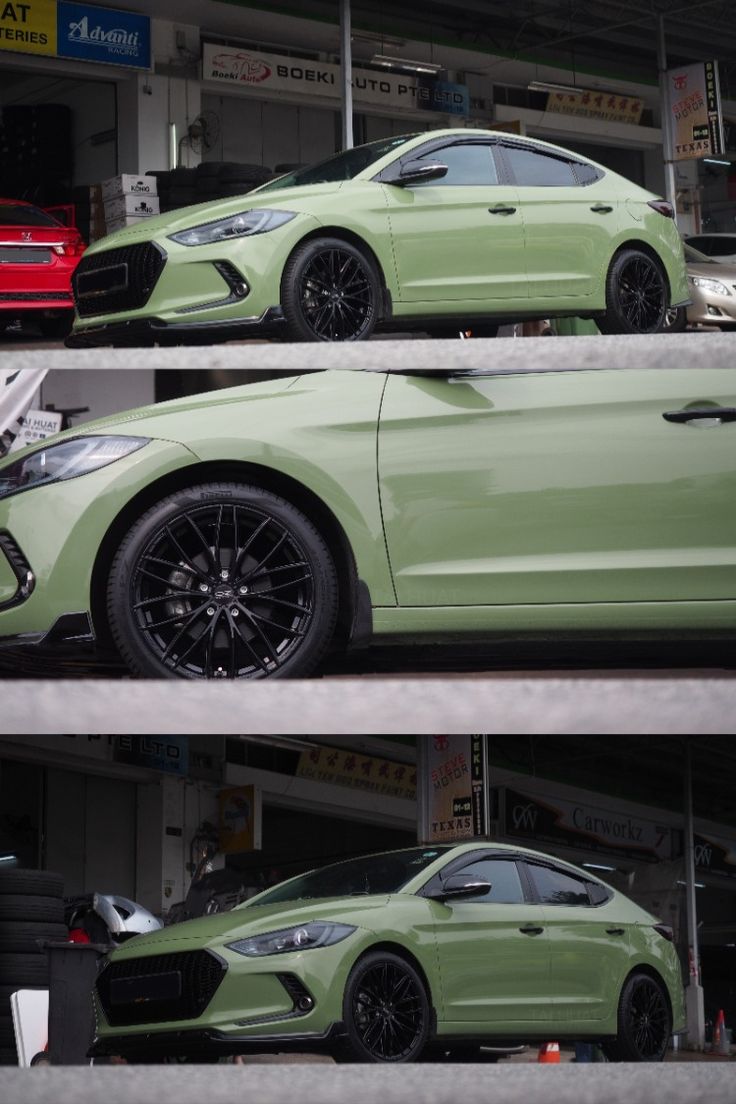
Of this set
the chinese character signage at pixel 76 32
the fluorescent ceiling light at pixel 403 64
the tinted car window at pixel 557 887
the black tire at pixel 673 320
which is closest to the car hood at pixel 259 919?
the tinted car window at pixel 557 887

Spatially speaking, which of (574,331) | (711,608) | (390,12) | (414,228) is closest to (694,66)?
(390,12)

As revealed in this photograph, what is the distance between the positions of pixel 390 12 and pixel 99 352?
14305mm

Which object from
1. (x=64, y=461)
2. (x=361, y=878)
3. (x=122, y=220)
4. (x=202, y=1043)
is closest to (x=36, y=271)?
(x=122, y=220)

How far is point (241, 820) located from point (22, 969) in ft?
27.1

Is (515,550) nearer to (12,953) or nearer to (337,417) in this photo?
(337,417)

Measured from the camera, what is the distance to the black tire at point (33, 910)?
646 cm

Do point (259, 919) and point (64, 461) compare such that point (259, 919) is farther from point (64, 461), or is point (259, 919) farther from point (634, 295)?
point (634, 295)

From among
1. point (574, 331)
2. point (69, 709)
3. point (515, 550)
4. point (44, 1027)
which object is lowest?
point (44, 1027)

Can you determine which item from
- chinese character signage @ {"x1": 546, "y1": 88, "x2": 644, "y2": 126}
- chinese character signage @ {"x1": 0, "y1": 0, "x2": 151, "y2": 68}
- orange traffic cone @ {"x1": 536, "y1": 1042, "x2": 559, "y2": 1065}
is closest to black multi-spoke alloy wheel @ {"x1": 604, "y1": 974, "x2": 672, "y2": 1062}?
orange traffic cone @ {"x1": 536, "y1": 1042, "x2": 559, "y2": 1065}

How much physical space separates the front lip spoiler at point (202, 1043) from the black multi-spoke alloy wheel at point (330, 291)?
9.94 ft

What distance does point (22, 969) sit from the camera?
6367 mm

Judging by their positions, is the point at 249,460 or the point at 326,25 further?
the point at 326,25

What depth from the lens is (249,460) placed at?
4.71 m

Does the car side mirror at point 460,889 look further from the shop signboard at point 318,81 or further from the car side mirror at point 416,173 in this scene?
the shop signboard at point 318,81
